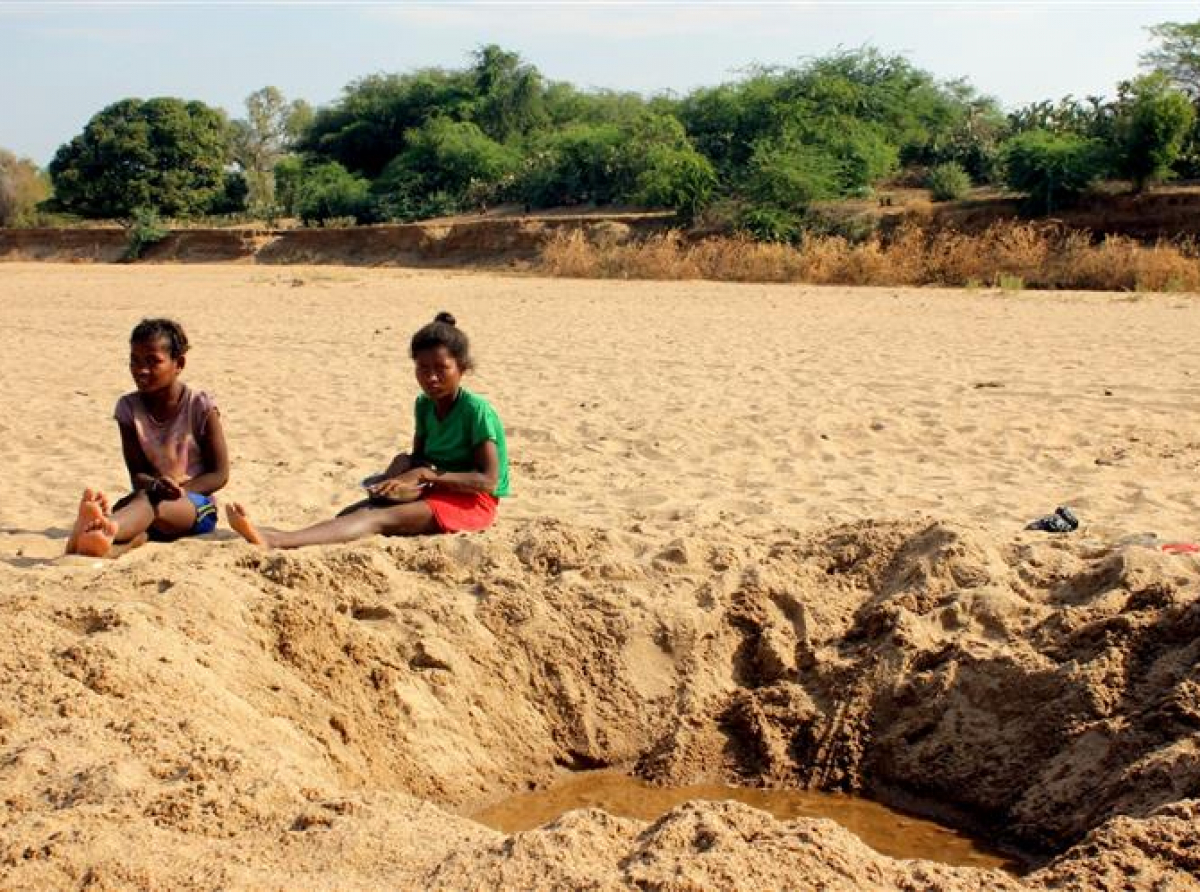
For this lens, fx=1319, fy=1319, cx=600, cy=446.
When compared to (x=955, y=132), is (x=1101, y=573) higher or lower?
lower

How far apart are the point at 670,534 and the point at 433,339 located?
4.08 feet

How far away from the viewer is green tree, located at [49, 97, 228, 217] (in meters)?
41.7

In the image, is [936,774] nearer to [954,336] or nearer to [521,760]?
[521,760]

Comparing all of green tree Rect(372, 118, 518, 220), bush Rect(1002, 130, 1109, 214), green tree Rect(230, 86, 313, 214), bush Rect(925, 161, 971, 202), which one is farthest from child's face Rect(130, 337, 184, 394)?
green tree Rect(230, 86, 313, 214)

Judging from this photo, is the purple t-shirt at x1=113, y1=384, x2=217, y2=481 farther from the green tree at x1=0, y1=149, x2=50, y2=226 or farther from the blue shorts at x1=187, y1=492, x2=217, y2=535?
the green tree at x1=0, y1=149, x2=50, y2=226

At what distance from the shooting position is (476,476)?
543 centimetres

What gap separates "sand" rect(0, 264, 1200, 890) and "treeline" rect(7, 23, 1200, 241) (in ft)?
57.1

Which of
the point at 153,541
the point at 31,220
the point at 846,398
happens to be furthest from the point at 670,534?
the point at 31,220

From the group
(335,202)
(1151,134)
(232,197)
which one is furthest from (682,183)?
(232,197)

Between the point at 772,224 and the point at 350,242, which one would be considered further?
the point at 350,242

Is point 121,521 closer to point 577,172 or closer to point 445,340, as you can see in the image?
point 445,340

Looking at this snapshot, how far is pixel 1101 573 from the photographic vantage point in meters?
4.38

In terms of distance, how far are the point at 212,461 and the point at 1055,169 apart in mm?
21077

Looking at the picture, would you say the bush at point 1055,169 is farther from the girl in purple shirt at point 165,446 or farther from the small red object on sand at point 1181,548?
the girl in purple shirt at point 165,446
